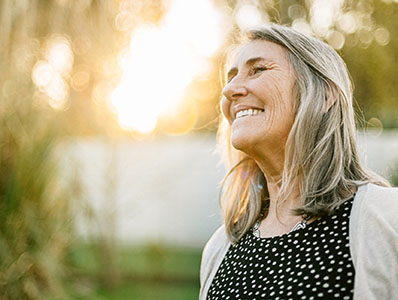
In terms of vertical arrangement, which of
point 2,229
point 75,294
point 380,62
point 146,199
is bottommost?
point 146,199

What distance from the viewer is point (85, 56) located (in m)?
5.87

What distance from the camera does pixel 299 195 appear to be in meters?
1.55

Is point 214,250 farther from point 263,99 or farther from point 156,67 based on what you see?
point 156,67

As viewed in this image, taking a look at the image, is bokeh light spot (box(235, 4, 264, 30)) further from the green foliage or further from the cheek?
the cheek

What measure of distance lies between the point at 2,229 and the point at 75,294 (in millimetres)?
908

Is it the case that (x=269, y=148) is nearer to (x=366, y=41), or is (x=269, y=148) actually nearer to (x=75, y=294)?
(x=75, y=294)

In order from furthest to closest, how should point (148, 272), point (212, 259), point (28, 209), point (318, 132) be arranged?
point (148, 272), point (28, 209), point (212, 259), point (318, 132)

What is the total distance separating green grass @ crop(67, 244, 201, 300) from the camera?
660cm

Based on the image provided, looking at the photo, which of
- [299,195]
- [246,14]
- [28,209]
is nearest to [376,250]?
[299,195]

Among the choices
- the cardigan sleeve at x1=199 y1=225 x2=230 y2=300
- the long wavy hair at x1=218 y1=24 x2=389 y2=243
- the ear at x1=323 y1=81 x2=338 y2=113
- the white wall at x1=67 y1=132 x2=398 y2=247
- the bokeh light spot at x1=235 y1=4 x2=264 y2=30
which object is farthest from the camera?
the white wall at x1=67 y1=132 x2=398 y2=247

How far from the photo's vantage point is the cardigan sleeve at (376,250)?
3.86 ft

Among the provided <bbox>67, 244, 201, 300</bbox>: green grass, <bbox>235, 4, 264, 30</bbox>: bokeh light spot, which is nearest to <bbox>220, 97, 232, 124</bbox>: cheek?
<bbox>235, 4, 264, 30</bbox>: bokeh light spot

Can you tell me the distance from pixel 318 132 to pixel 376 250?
17.9 inches

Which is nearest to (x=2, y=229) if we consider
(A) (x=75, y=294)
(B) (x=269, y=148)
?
(A) (x=75, y=294)
